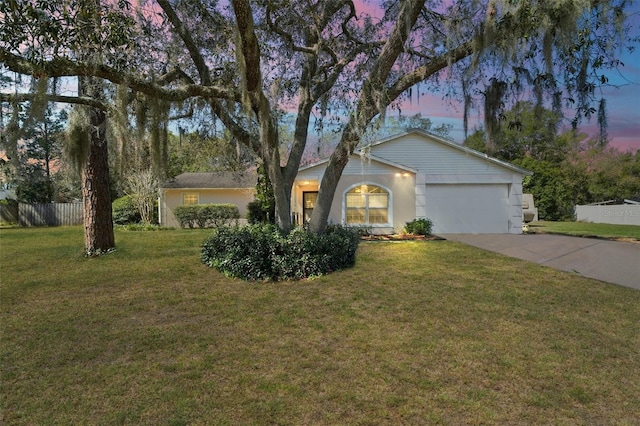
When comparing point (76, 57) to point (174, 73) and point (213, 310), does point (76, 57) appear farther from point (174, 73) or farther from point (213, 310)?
point (213, 310)

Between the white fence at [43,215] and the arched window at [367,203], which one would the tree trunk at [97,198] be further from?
the white fence at [43,215]

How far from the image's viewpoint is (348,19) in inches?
313

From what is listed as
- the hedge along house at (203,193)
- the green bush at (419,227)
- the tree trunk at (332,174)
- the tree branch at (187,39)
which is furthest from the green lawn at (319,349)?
the hedge along house at (203,193)

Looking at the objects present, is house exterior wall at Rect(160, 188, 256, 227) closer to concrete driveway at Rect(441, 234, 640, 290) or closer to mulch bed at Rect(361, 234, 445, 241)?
mulch bed at Rect(361, 234, 445, 241)

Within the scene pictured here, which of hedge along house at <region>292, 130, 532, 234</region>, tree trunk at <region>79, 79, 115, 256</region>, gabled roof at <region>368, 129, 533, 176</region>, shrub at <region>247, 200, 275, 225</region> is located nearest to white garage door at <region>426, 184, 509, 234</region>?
hedge along house at <region>292, 130, 532, 234</region>

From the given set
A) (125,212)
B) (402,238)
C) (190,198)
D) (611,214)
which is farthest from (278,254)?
(611,214)

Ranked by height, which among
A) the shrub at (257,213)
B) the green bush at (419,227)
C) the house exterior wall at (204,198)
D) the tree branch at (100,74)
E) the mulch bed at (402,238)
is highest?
the tree branch at (100,74)

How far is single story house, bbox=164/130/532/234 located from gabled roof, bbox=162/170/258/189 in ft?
25.6

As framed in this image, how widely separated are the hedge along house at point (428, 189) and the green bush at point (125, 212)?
10.4 meters

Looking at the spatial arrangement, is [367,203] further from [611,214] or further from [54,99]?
[611,214]

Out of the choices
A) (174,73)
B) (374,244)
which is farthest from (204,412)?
(374,244)

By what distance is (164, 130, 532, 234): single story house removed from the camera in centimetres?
1375

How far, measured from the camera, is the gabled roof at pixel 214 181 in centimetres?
2097

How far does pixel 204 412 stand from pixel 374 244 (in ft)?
28.2
